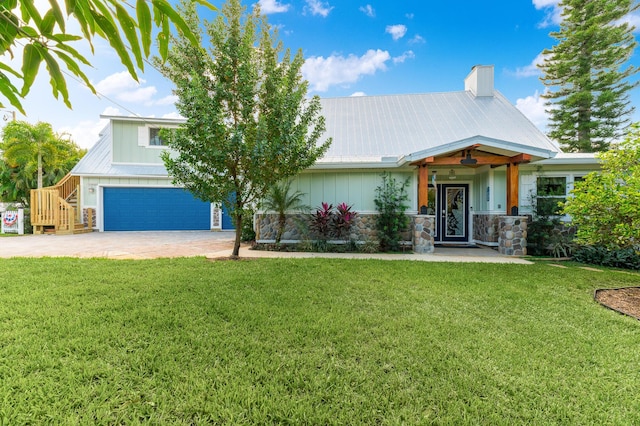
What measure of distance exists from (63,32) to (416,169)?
8.88 meters

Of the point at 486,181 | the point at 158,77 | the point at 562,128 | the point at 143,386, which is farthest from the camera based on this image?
the point at 562,128

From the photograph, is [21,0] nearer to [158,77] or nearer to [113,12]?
[113,12]

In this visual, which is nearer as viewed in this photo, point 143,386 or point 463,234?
point 143,386

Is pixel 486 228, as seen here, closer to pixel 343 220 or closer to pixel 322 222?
pixel 343 220

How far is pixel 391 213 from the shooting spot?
8.59m

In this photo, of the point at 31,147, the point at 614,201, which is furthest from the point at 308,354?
the point at 31,147

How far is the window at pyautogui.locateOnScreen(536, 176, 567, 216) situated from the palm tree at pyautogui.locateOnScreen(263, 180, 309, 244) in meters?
6.88

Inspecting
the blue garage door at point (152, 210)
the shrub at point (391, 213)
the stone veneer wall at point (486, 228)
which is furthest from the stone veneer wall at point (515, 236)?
the blue garage door at point (152, 210)

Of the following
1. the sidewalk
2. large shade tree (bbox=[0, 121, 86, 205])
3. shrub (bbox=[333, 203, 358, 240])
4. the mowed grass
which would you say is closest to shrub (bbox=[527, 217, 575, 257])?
the sidewalk

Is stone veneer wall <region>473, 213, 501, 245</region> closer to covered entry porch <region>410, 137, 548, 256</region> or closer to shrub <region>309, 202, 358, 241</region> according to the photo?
covered entry porch <region>410, 137, 548, 256</region>

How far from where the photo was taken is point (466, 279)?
18.0ft

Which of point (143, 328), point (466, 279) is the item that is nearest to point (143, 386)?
point (143, 328)

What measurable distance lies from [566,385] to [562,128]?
23.2 m

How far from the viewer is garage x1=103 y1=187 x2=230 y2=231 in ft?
44.5
